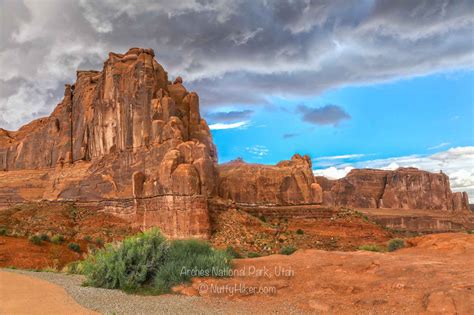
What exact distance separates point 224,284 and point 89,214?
48.8 meters

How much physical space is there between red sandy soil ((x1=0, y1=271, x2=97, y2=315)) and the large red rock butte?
33.3 m

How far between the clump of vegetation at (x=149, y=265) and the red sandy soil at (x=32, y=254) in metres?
18.4

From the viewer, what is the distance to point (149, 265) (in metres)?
14.5

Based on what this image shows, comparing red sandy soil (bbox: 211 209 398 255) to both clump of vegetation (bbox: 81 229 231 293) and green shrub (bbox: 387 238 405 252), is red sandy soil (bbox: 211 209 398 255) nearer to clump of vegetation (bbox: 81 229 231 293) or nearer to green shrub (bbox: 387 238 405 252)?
green shrub (bbox: 387 238 405 252)

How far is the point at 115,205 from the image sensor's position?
57.2 meters

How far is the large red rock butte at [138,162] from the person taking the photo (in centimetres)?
5053

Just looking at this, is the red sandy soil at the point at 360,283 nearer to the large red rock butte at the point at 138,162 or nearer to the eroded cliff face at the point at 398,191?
the large red rock butte at the point at 138,162

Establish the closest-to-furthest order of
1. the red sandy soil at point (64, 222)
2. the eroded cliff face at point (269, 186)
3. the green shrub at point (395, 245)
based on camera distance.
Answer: the green shrub at point (395, 245)
the red sandy soil at point (64, 222)
the eroded cliff face at point (269, 186)

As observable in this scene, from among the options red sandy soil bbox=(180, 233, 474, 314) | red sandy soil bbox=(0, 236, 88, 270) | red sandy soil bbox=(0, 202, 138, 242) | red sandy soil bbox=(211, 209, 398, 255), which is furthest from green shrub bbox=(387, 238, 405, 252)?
red sandy soil bbox=(0, 202, 138, 242)

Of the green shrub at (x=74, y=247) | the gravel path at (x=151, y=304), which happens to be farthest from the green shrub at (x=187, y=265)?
the green shrub at (x=74, y=247)

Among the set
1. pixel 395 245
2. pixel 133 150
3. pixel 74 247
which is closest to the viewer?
pixel 395 245

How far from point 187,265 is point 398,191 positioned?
467ft

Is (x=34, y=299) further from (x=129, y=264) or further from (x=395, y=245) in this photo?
(x=395, y=245)

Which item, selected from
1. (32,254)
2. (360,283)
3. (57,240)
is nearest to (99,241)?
(57,240)
